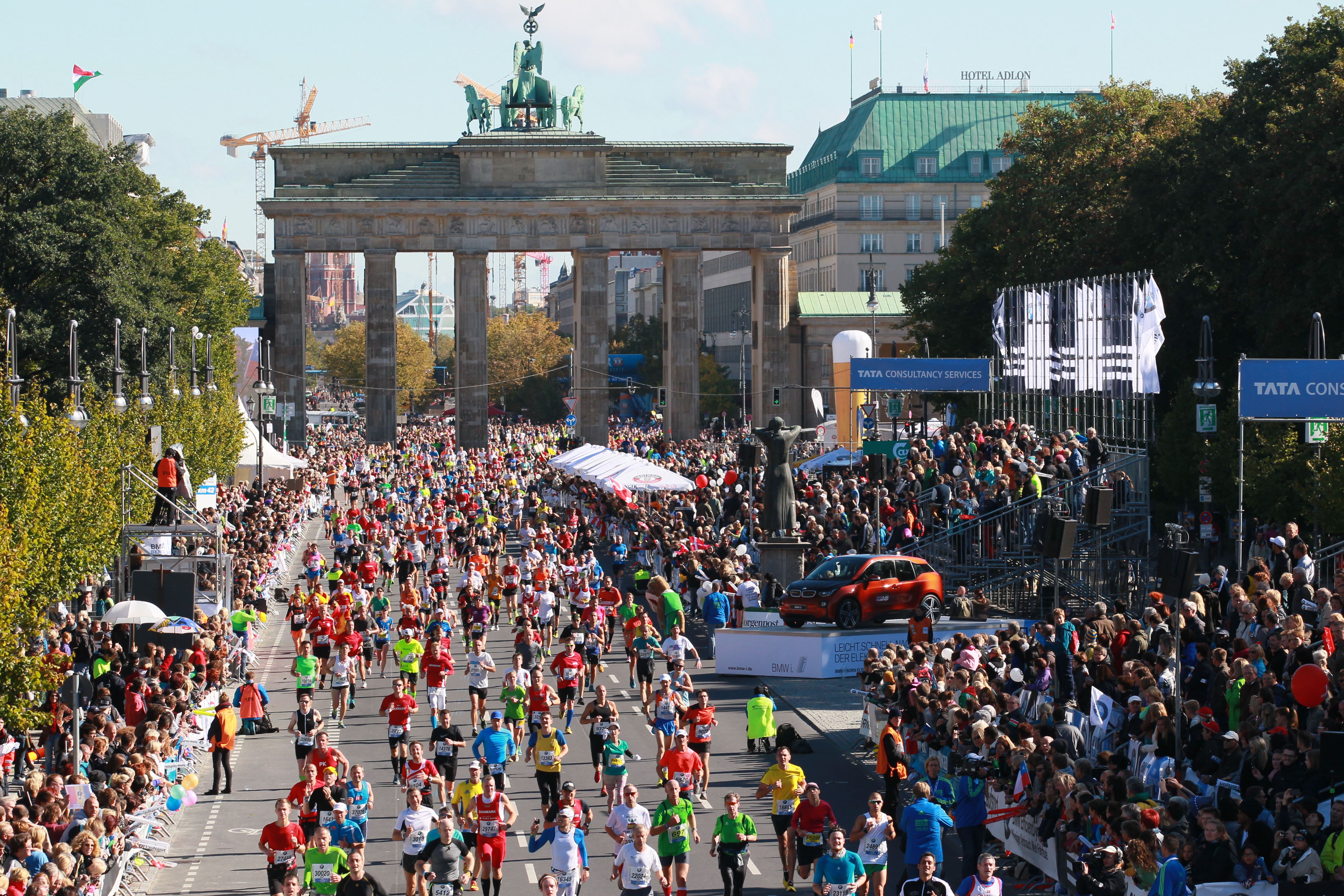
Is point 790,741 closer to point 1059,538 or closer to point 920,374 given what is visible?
point 1059,538

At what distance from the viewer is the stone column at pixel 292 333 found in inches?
3593

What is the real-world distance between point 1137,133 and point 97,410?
1430 inches

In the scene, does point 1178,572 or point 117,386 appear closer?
point 1178,572

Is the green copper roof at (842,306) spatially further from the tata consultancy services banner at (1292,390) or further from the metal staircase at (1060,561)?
the tata consultancy services banner at (1292,390)

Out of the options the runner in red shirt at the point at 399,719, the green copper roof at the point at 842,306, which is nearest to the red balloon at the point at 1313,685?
the runner in red shirt at the point at 399,719

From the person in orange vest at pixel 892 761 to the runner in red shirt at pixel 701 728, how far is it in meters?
2.26

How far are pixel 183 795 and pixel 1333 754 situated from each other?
12.9 meters

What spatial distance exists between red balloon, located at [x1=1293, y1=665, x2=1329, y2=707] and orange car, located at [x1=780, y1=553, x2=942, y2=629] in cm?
1569

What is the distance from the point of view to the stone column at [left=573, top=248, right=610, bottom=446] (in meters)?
90.9

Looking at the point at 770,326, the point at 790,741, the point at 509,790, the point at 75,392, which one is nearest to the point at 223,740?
the point at 509,790

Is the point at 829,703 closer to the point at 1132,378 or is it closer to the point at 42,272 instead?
the point at 1132,378

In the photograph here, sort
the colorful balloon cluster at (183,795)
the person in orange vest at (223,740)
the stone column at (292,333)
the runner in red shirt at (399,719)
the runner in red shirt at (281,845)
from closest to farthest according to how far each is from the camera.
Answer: the runner in red shirt at (281,845) < the colorful balloon cluster at (183,795) < the person in orange vest at (223,740) < the runner in red shirt at (399,719) < the stone column at (292,333)

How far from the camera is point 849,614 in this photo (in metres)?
32.5

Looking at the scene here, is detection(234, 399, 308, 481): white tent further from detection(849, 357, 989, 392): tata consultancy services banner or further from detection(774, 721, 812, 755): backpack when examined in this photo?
detection(774, 721, 812, 755): backpack
